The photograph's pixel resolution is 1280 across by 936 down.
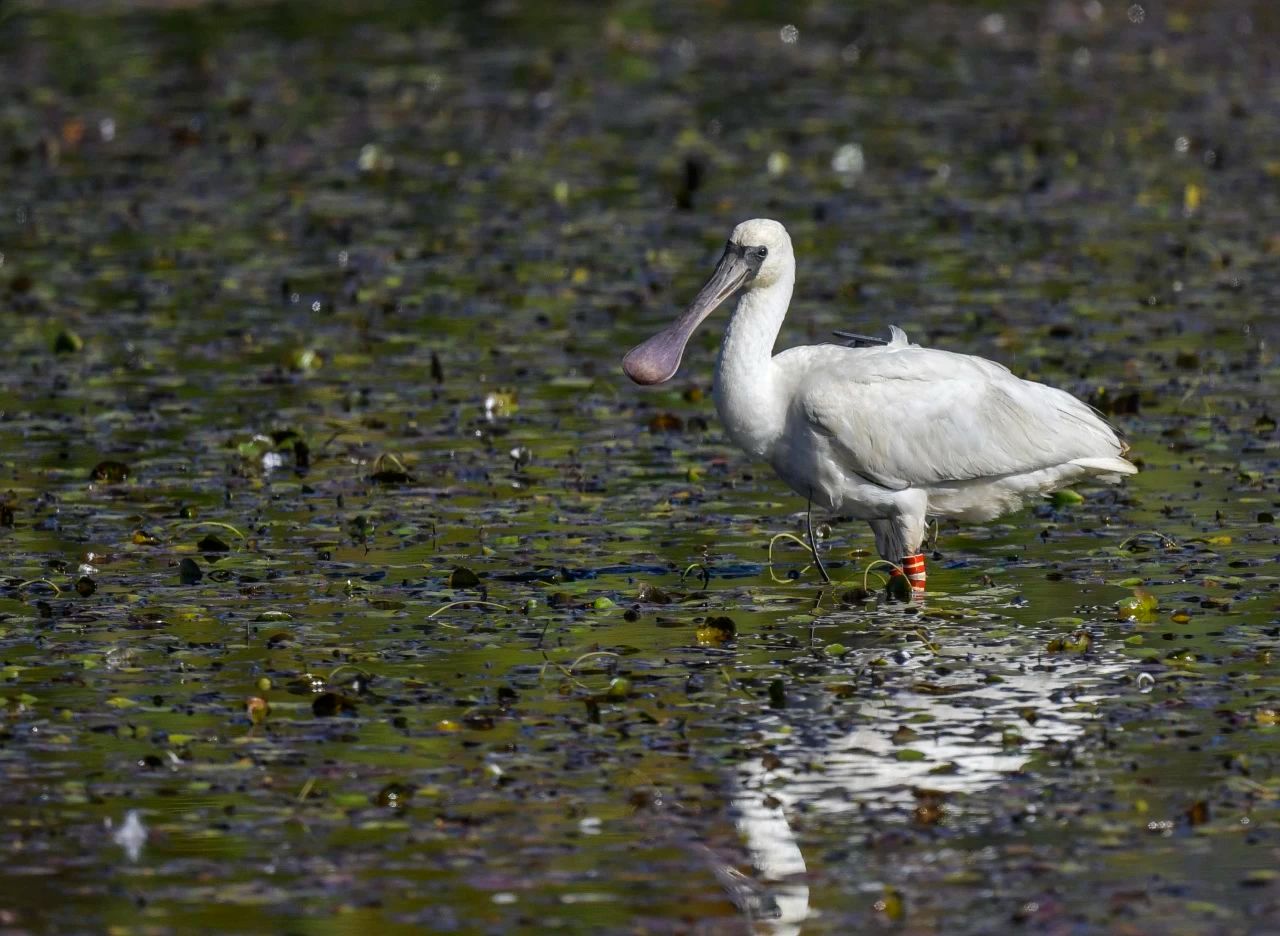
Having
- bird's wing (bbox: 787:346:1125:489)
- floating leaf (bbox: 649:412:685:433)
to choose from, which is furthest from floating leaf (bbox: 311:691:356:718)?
floating leaf (bbox: 649:412:685:433)

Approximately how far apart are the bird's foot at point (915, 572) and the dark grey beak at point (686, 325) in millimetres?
1387

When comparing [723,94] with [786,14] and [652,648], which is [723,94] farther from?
[652,648]

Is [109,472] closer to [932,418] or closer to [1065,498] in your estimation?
[932,418]

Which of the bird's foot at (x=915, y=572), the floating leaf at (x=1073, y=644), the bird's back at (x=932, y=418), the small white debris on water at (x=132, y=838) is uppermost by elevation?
the bird's back at (x=932, y=418)

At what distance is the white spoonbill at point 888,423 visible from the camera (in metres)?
10.2

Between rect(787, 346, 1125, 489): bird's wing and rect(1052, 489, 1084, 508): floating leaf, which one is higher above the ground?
rect(787, 346, 1125, 489): bird's wing

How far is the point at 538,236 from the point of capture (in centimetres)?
1883

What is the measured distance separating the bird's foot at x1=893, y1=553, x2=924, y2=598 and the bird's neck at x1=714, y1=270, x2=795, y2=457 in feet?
2.39

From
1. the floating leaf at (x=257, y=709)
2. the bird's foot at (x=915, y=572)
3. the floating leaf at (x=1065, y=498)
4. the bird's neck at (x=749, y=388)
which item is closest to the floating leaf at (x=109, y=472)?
the bird's neck at (x=749, y=388)

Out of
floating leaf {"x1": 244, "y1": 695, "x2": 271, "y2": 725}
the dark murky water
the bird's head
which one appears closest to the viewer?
the dark murky water

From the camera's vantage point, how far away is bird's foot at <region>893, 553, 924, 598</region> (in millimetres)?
10195

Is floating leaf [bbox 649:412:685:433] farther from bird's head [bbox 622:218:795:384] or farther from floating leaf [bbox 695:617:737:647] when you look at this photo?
floating leaf [bbox 695:617:737:647]

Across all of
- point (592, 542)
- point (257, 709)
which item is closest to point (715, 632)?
point (592, 542)

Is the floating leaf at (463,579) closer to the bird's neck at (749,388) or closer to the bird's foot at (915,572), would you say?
the bird's neck at (749,388)
